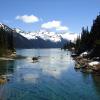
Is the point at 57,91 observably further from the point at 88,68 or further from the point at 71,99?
the point at 88,68

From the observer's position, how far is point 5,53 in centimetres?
17912

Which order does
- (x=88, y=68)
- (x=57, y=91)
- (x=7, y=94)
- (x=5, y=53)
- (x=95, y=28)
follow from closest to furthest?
(x=7, y=94), (x=57, y=91), (x=88, y=68), (x=95, y=28), (x=5, y=53)

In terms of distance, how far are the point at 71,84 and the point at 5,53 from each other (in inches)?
4450

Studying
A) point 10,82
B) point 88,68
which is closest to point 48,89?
point 10,82

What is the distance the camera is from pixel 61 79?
7956 centimetres

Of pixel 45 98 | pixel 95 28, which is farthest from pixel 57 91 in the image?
pixel 95 28

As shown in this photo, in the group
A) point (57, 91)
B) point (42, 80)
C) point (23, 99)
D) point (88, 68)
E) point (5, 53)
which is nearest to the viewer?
point (23, 99)

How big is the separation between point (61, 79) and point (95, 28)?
7128 cm

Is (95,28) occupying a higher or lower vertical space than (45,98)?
higher

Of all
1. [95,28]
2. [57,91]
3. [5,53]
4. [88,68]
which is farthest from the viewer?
[5,53]

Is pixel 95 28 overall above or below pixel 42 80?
above

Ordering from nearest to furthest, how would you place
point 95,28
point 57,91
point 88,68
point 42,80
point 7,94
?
point 7,94 < point 57,91 < point 42,80 < point 88,68 < point 95,28

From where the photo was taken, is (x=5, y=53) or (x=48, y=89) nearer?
(x=48, y=89)

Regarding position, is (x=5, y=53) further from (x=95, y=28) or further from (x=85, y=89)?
(x=85, y=89)
